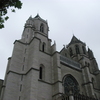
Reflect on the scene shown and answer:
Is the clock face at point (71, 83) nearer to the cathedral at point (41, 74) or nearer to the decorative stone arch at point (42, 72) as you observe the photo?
the cathedral at point (41, 74)

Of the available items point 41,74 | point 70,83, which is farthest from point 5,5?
point 70,83

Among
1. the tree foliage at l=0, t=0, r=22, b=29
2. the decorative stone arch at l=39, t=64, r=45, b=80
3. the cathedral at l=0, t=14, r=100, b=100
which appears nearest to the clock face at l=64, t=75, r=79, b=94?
the cathedral at l=0, t=14, r=100, b=100

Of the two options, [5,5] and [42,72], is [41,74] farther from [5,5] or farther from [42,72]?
[5,5]

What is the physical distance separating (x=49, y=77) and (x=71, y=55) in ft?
43.1

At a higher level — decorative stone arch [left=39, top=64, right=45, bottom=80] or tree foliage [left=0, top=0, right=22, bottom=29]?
decorative stone arch [left=39, top=64, right=45, bottom=80]

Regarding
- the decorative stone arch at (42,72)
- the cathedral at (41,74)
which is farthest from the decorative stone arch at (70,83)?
the decorative stone arch at (42,72)

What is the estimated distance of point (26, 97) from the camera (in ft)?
45.2

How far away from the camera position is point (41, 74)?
17.4 meters

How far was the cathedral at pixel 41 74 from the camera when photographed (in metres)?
14.4

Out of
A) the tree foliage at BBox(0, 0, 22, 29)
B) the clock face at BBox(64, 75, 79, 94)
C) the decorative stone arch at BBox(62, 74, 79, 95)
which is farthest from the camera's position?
the clock face at BBox(64, 75, 79, 94)

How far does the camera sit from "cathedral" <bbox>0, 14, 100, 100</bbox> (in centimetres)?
1443

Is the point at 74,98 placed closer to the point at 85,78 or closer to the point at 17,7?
the point at 85,78

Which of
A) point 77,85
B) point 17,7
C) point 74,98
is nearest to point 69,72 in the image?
point 77,85

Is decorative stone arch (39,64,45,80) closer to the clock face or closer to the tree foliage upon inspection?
the clock face
